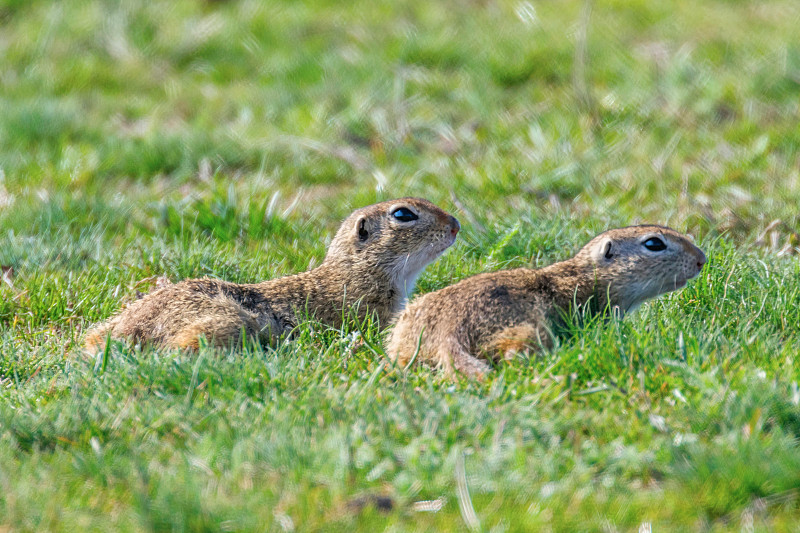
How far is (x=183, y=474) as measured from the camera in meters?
3.26

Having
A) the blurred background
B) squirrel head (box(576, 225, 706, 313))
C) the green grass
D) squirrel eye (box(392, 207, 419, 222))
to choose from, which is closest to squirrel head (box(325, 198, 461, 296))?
squirrel eye (box(392, 207, 419, 222))

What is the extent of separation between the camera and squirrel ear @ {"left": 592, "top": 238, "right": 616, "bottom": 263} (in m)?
5.02

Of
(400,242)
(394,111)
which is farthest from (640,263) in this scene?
(394,111)

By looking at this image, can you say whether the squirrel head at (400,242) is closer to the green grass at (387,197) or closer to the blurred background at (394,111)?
the green grass at (387,197)

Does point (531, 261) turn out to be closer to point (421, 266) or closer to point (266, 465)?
point (421, 266)

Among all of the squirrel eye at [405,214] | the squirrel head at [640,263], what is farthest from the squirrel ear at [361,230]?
the squirrel head at [640,263]

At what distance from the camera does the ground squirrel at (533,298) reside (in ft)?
14.0

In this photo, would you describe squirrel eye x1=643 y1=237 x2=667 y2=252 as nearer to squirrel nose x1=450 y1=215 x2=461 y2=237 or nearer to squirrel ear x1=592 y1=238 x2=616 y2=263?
squirrel ear x1=592 y1=238 x2=616 y2=263

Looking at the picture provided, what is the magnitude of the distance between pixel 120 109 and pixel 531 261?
16.9ft

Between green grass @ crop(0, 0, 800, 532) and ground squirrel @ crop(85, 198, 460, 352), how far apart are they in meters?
0.16

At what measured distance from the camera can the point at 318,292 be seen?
526cm

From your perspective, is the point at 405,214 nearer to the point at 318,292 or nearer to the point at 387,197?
the point at 318,292

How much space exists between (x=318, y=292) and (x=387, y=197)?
5.16 ft

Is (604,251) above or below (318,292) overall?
above
